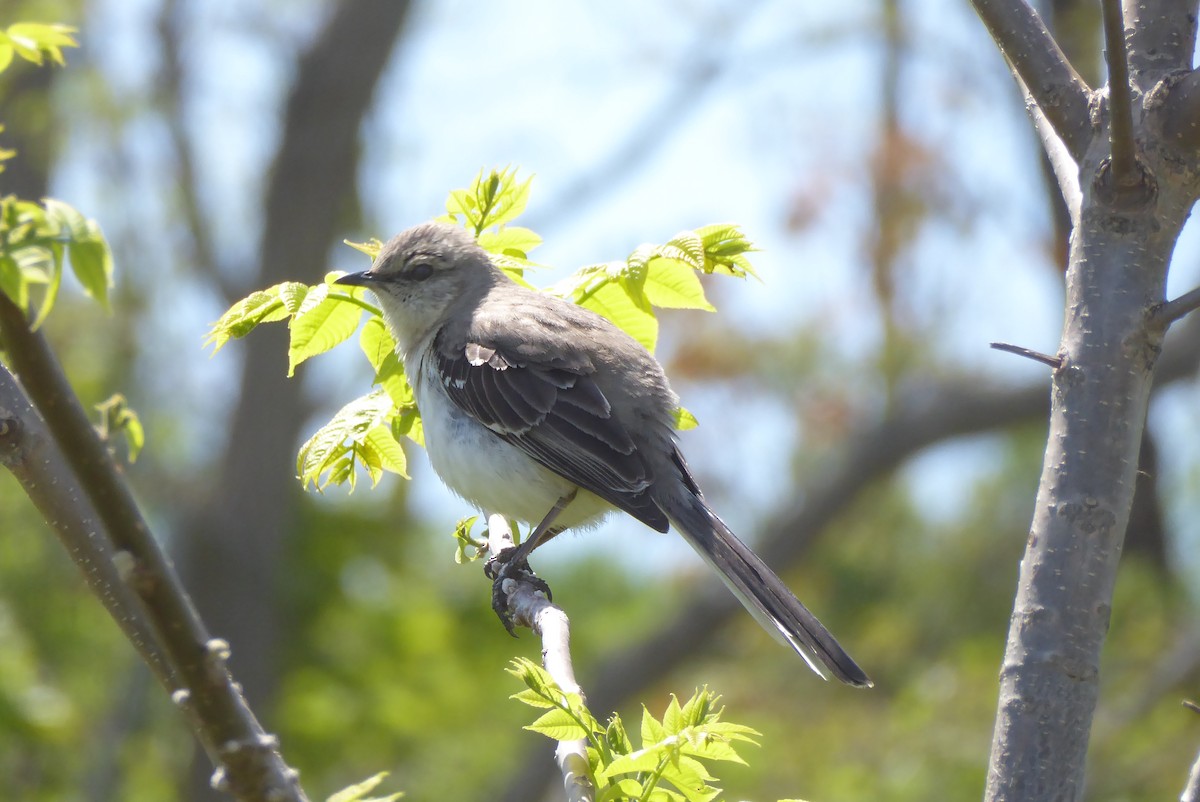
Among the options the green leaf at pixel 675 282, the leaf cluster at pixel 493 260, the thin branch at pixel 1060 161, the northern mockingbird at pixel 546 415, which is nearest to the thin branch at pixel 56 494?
the leaf cluster at pixel 493 260

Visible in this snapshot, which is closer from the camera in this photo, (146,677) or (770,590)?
(770,590)

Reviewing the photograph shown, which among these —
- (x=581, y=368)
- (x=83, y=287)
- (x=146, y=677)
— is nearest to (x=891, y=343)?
(x=146, y=677)

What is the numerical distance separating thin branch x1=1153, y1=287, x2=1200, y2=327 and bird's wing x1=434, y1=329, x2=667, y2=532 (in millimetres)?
1992

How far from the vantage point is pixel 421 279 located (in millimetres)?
4949

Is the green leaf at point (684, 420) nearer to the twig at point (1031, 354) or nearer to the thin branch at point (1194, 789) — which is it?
the twig at point (1031, 354)

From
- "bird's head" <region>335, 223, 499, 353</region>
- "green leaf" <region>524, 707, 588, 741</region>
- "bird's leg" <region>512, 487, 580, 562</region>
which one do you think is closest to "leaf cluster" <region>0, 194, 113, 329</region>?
"green leaf" <region>524, 707, 588, 741</region>

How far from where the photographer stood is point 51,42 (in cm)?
266

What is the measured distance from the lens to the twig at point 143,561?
1197 millimetres

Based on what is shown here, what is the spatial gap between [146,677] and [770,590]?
9.94 m

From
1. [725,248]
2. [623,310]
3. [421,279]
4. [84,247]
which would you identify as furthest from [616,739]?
[421,279]

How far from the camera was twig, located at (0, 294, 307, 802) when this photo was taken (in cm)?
120

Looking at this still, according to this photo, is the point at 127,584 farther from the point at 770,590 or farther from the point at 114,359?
the point at 114,359

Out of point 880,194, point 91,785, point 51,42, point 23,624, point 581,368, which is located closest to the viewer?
point 51,42

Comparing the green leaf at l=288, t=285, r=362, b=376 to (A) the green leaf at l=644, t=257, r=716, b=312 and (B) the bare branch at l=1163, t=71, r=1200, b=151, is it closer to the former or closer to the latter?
(A) the green leaf at l=644, t=257, r=716, b=312
